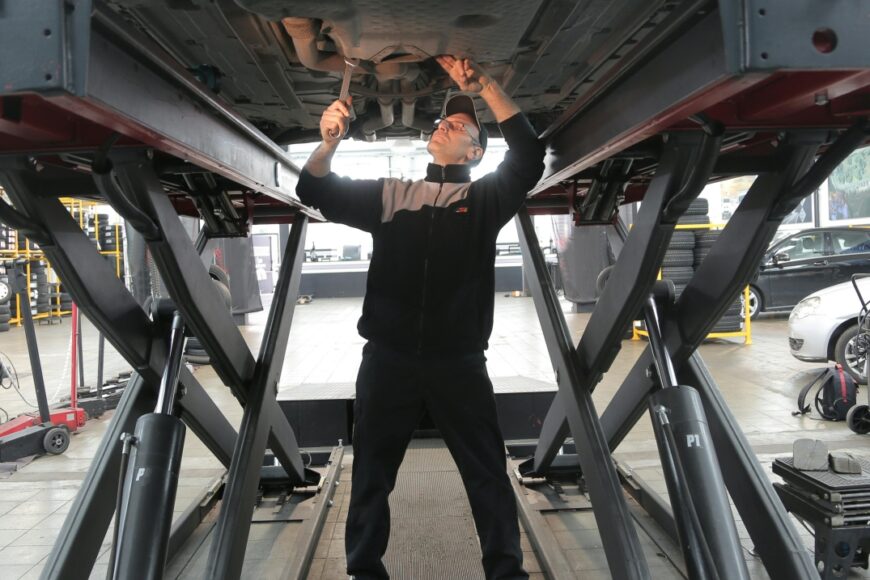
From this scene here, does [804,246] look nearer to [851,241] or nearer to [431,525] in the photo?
[851,241]

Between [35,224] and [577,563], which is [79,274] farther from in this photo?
[577,563]

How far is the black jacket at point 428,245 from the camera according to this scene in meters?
1.95

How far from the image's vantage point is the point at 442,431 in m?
1.99

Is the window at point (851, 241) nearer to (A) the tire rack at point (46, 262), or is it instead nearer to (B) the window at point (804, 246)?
(B) the window at point (804, 246)

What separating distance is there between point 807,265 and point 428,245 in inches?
365

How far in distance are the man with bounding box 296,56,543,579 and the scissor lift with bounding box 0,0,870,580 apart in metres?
0.34

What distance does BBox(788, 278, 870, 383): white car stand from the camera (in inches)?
220

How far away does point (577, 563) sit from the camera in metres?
2.62

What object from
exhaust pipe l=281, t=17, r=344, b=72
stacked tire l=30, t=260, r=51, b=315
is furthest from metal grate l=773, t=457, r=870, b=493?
stacked tire l=30, t=260, r=51, b=315

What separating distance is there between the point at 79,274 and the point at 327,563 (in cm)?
160

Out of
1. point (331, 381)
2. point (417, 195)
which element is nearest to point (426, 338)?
point (417, 195)

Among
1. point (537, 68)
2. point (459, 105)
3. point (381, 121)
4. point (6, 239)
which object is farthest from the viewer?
point (6, 239)

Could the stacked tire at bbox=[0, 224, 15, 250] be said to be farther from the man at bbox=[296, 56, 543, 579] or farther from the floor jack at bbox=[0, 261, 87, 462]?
→ the man at bbox=[296, 56, 543, 579]

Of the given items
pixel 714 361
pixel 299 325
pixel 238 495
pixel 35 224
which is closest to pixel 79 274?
pixel 35 224
